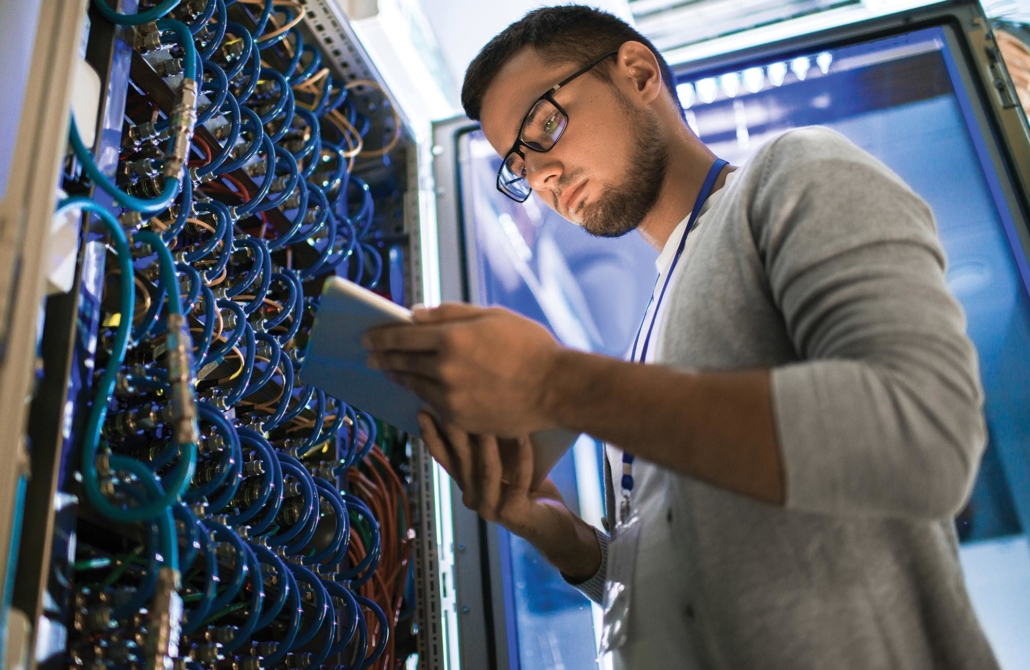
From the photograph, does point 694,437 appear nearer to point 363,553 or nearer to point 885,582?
point 885,582

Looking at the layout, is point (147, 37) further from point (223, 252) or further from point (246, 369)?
point (246, 369)

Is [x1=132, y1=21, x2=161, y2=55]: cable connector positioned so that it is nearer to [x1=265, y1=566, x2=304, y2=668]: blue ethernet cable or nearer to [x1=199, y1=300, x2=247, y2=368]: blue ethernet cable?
[x1=199, y1=300, x2=247, y2=368]: blue ethernet cable

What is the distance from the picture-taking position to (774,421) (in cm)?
66

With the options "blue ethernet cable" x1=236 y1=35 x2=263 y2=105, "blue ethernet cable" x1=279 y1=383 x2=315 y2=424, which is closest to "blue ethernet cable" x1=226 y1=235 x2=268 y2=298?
"blue ethernet cable" x1=279 y1=383 x2=315 y2=424

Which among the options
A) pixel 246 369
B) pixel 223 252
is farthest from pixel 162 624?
pixel 223 252

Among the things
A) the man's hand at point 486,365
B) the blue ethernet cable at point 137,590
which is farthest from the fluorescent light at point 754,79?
the blue ethernet cable at point 137,590

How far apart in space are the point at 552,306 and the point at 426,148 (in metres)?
0.51

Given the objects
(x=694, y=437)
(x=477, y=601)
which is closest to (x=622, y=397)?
(x=694, y=437)

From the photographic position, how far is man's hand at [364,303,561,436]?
71cm

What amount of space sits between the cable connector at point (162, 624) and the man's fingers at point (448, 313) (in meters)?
0.36

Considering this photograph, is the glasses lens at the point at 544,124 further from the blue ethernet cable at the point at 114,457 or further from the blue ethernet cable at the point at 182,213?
the blue ethernet cable at the point at 114,457

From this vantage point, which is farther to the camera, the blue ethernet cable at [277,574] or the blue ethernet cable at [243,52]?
the blue ethernet cable at [243,52]

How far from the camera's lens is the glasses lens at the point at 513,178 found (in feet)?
4.54

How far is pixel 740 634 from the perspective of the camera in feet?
2.54
